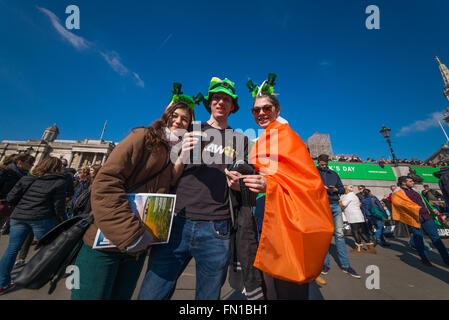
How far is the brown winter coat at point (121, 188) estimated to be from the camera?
1062mm

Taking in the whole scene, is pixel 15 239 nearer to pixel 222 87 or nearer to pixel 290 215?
pixel 222 87

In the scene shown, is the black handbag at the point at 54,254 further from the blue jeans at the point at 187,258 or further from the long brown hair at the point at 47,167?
the long brown hair at the point at 47,167

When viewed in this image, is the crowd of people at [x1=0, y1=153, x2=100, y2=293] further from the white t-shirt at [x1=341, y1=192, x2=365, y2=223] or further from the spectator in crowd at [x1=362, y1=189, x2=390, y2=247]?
the spectator in crowd at [x1=362, y1=189, x2=390, y2=247]

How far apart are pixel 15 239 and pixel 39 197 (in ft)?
2.43

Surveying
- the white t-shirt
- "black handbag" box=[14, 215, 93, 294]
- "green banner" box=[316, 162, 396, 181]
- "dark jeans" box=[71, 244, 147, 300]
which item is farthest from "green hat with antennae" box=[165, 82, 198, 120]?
"green banner" box=[316, 162, 396, 181]

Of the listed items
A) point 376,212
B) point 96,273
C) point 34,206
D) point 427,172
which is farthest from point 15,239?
point 427,172

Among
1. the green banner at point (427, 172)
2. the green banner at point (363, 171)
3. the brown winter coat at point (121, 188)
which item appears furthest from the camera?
the green banner at point (427, 172)

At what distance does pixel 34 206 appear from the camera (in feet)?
9.94

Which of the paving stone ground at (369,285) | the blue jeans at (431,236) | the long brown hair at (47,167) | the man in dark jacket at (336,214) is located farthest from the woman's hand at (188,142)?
the blue jeans at (431,236)

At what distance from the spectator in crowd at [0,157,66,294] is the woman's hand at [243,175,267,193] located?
3.91 metres

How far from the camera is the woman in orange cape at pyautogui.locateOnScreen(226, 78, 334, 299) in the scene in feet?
3.92

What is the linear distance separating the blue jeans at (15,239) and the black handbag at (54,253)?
9.08ft
